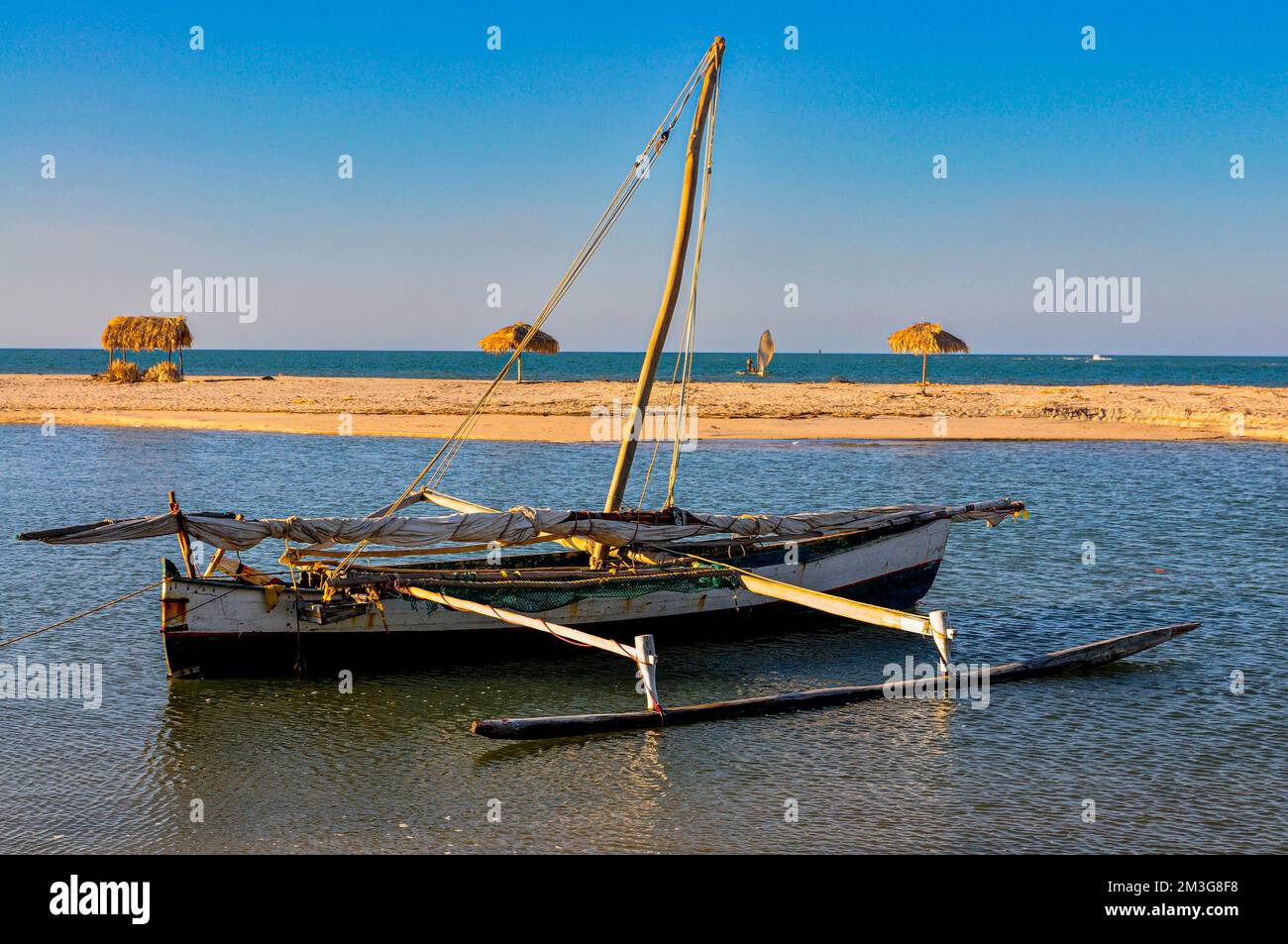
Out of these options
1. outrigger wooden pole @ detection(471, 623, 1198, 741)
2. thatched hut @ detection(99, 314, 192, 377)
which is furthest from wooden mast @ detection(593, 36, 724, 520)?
thatched hut @ detection(99, 314, 192, 377)

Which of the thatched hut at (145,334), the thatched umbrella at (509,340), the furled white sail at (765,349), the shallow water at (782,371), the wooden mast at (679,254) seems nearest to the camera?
the wooden mast at (679,254)

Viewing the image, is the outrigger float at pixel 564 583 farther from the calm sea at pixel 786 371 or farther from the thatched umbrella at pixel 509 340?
the calm sea at pixel 786 371

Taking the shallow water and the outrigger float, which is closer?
the outrigger float

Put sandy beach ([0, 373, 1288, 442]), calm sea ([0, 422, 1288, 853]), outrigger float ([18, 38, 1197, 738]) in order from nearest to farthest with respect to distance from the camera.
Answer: calm sea ([0, 422, 1288, 853]), outrigger float ([18, 38, 1197, 738]), sandy beach ([0, 373, 1288, 442])

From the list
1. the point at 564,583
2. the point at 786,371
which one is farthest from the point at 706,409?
the point at 786,371

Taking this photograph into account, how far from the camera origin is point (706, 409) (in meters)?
48.8

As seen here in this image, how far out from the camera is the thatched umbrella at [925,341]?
57000mm

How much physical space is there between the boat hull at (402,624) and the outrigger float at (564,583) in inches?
0.8

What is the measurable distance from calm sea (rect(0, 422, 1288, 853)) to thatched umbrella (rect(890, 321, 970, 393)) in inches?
1484

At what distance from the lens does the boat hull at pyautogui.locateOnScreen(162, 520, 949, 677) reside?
12336 mm

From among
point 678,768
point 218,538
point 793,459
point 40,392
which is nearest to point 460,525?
point 218,538

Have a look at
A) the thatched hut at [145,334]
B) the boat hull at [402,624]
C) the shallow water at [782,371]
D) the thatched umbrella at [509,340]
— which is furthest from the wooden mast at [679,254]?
the shallow water at [782,371]

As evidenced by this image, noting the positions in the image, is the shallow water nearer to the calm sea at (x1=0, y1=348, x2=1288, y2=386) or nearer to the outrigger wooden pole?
the calm sea at (x1=0, y1=348, x2=1288, y2=386)

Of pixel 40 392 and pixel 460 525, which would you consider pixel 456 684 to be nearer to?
pixel 460 525
